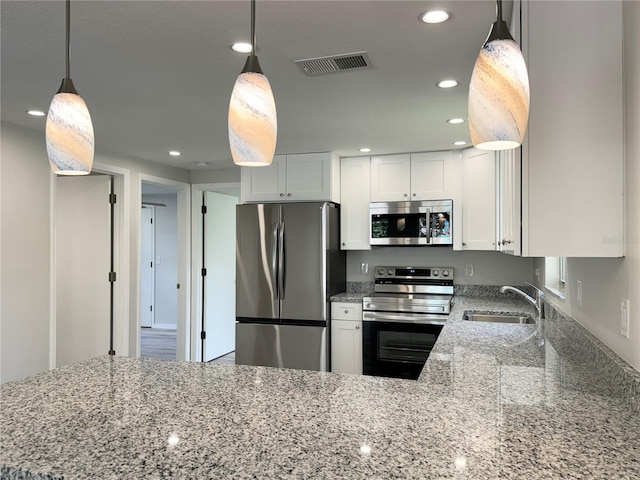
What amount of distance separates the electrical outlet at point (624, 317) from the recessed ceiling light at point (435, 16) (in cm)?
118

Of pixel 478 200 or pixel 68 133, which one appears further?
pixel 478 200

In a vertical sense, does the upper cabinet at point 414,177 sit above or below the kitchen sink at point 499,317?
above

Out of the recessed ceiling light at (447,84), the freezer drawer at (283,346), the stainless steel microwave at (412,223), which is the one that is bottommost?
the freezer drawer at (283,346)

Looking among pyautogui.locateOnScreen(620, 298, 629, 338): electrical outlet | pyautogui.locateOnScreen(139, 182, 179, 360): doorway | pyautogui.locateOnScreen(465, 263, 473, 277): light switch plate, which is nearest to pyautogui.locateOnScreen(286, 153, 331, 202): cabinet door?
pyautogui.locateOnScreen(465, 263, 473, 277): light switch plate

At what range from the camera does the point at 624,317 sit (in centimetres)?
144

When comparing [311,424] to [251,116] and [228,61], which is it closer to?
[251,116]

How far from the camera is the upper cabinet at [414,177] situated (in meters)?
4.27

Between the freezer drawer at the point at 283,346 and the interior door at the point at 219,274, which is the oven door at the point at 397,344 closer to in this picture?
the freezer drawer at the point at 283,346

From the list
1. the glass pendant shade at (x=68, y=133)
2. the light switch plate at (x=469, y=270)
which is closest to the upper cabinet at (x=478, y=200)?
the light switch plate at (x=469, y=270)

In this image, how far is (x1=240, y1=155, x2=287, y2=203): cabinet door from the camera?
4.48 metres

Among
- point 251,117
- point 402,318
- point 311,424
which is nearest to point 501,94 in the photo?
point 251,117

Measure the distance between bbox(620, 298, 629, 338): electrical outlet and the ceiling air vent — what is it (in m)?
1.44

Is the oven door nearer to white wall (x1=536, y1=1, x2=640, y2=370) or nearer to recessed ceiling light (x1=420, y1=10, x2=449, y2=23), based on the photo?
white wall (x1=536, y1=1, x2=640, y2=370)

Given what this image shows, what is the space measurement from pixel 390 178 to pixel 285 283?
4.59ft
